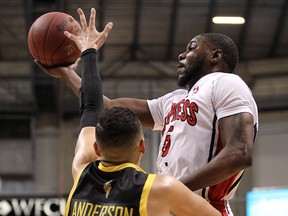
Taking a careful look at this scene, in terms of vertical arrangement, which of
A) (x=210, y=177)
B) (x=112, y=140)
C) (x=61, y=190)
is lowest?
(x=61, y=190)

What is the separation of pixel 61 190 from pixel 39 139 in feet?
5.59

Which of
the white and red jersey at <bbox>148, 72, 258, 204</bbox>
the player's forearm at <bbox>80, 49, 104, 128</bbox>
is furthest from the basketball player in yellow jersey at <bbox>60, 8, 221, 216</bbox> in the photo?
the white and red jersey at <bbox>148, 72, 258, 204</bbox>

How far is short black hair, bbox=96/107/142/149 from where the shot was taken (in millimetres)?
2873

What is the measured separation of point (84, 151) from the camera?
3.26 meters

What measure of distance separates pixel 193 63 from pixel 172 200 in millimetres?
1226

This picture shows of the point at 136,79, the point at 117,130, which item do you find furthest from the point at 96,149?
the point at 136,79

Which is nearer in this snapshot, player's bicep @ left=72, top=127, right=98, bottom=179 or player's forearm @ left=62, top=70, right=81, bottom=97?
player's bicep @ left=72, top=127, right=98, bottom=179

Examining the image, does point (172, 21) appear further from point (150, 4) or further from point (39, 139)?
→ point (39, 139)

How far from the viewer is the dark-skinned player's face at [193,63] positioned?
386 centimetres

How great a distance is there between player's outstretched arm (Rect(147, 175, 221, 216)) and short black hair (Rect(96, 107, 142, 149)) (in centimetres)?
21

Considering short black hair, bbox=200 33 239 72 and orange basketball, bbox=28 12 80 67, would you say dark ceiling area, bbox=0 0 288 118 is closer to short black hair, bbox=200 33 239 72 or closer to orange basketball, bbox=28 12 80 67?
orange basketball, bbox=28 12 80 67

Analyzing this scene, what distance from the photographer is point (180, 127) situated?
369cm

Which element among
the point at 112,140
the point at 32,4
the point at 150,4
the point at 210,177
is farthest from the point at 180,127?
the point at 150,4

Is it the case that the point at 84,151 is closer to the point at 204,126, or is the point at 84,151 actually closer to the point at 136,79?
the point at 204,126
